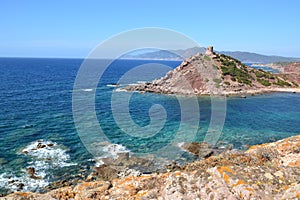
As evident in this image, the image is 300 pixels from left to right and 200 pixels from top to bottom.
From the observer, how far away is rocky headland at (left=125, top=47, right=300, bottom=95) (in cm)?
8144

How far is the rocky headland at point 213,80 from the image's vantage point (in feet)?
267

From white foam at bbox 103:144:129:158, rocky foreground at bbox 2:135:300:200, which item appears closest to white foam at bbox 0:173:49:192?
rocky foreground at bbox 2:135:300:200

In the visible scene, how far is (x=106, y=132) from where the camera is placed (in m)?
38.2

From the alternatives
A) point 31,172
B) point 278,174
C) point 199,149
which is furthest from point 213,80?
point 278,174

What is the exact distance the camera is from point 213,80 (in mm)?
84750

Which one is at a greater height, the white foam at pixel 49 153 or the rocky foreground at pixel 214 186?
the rocky foreground at pixel 214 186

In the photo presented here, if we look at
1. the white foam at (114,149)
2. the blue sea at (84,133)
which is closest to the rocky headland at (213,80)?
the blue sea at (84,133)

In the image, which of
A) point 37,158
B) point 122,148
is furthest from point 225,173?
point 37,158

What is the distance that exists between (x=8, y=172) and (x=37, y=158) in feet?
12.6

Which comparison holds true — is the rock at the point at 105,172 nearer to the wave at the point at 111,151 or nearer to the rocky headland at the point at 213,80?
the wave at the point at 111,151

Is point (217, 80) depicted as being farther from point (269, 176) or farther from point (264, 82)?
point (269, 176)

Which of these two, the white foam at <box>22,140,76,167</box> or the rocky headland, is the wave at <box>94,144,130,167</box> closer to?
the white foam at <box>22,140,76,167</box>

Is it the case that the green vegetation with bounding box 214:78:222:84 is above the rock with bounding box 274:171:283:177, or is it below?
above

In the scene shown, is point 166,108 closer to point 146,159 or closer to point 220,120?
point 220,120
